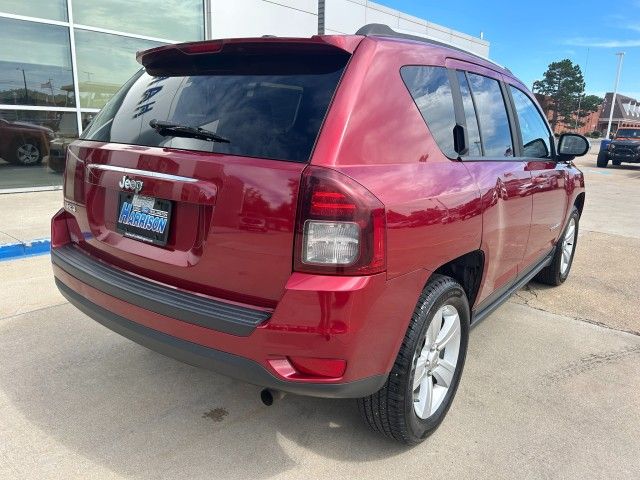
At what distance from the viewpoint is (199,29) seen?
35.0 ft

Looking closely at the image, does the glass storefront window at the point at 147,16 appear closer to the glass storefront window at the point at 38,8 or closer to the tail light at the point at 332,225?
the glass storefront window at the point at 38,8

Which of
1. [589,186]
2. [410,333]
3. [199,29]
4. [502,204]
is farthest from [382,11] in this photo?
[410,333]

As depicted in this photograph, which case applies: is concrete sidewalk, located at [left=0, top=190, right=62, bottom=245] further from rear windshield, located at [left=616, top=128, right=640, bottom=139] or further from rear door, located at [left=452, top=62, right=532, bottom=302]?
rear windshield, located at [left=616, top=128, right=640, bottom=139]

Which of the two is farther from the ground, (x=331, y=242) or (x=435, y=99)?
(x=435, y=99)

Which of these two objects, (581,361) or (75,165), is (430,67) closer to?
(75,165)

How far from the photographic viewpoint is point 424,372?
2463mm

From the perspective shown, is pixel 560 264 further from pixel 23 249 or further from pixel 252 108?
pixel 23 249

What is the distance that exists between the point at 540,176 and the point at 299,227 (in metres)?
2.40

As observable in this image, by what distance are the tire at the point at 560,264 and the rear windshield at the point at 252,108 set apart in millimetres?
3457

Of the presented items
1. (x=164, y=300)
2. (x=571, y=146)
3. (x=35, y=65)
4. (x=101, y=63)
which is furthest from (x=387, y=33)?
(x=101, y=63)

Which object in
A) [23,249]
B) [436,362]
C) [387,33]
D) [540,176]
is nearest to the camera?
[387,33]

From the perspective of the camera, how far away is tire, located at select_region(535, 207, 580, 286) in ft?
15.5

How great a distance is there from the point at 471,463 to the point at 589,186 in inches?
599

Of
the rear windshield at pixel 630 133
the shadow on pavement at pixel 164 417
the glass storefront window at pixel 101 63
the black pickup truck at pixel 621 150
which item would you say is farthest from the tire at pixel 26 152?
the rear windshield at pixel 630 133
